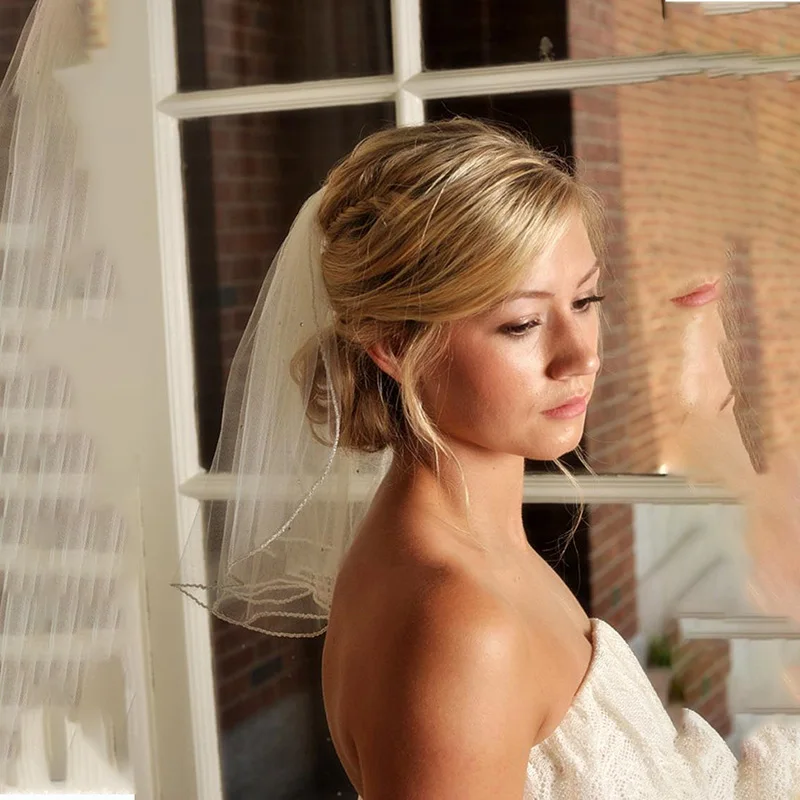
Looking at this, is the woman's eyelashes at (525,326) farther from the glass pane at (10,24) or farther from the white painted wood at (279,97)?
the glass pane at (10,24)

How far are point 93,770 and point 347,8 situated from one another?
1.37 m

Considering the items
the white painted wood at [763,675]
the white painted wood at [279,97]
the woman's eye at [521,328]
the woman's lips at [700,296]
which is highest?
the white painted wood at [279,97]

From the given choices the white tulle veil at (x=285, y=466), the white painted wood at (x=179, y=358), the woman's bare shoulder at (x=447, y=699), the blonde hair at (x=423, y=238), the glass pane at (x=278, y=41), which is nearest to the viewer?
the woman's bare shoulder at (x=447, y=699)

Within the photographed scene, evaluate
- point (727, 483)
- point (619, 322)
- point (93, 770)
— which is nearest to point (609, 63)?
point (619, 322)

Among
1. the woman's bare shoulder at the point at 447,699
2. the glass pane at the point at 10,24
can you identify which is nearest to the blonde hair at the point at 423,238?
the woman's bare shoulder at the point at 447,699

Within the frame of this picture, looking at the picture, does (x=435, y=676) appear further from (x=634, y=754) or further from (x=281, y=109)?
(x=281, y=109)

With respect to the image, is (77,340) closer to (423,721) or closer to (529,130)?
(529,130)

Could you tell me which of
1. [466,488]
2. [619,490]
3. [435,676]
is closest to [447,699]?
[435,676]

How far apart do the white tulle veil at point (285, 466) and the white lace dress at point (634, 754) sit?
39cm

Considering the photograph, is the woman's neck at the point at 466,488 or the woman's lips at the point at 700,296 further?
the woman's lips at the point at 700,296

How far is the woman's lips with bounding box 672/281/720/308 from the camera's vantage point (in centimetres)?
174

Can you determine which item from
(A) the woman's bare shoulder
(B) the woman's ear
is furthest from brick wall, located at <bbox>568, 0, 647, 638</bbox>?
(A) the woman's bare shoulder

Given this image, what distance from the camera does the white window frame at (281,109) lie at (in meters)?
1.72

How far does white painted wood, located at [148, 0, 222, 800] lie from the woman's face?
0.88 metres
